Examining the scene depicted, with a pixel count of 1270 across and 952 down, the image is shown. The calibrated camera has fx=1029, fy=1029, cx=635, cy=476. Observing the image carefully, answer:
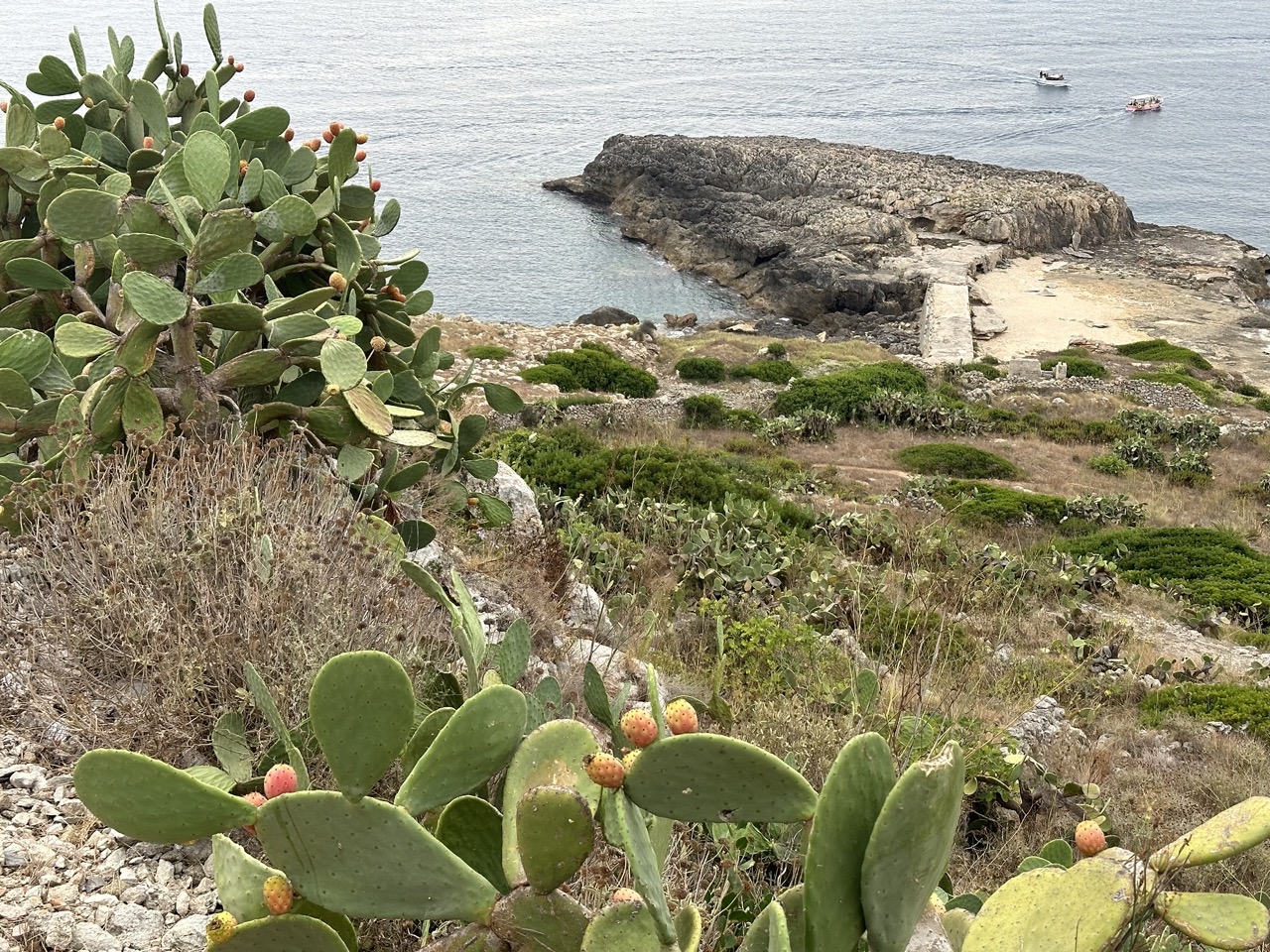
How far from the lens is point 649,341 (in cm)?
3334

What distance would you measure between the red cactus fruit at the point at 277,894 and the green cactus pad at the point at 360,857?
1.3 inches

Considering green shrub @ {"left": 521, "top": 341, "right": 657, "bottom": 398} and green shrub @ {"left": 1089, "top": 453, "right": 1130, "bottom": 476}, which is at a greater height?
green shrub @ {"left": 521, "top": 341, "right": 657, "bottom": 398}

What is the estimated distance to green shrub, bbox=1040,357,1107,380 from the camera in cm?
3216

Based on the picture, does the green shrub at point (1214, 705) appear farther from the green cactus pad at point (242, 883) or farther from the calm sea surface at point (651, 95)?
the calm sea surface at point (651, 95)

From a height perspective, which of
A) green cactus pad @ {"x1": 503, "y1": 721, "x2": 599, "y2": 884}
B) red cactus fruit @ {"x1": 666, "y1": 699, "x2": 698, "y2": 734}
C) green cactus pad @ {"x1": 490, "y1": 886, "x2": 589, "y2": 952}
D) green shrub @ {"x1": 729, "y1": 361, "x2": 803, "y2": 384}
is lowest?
green shrub @ {"x1": 729, "y1": 361, "x2": 803, "y2": 384}

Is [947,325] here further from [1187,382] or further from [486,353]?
[486,353]

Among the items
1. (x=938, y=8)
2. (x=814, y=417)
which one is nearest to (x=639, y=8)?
(x=938, y=8)

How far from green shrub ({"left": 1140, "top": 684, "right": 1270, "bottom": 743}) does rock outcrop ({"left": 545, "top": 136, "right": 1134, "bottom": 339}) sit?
36.6m

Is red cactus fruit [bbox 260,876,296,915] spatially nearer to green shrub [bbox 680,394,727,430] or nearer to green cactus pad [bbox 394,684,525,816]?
green cactus pad [bbox 394,684,525,816]

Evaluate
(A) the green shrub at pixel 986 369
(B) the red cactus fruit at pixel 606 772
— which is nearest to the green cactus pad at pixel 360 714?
(B) the red cactus fruit at pixel 606 772

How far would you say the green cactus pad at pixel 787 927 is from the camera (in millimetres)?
2148

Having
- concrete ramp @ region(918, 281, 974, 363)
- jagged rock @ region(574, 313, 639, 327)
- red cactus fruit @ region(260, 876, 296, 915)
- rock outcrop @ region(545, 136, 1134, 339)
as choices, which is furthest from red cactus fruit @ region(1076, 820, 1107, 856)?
rock outcrop @ region(545, 136, 1134, 339)

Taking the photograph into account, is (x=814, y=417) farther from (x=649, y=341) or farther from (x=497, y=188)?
(x=497, y=188)

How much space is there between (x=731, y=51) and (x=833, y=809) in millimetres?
119084
